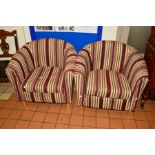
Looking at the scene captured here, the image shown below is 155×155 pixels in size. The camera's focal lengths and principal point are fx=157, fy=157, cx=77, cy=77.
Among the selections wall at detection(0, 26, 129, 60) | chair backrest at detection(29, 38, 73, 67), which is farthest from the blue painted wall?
chair backrest at detection(29, 38, 73, 67)

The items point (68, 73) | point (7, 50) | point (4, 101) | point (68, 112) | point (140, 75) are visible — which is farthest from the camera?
point (7, 50)

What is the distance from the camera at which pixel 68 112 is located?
98.3 inches

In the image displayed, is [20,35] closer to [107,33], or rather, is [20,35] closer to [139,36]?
[107,33]

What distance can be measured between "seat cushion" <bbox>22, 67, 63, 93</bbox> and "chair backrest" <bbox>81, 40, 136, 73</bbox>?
1.99 feet

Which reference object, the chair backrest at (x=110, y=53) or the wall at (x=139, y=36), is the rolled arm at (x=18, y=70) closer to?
the chair backrest at (x=110, y=53)

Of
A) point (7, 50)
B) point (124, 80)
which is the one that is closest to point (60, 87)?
point (124, 80)

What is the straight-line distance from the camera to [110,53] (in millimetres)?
2479

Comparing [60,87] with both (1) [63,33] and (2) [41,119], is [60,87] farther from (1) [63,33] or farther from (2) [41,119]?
(1) [63,33]

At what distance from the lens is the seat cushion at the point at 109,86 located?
2127mm

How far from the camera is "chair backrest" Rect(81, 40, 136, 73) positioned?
2439mm

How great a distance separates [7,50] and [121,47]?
2.06m

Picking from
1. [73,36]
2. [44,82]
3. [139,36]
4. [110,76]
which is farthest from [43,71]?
[139,36]

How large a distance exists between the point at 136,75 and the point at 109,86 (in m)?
0.38

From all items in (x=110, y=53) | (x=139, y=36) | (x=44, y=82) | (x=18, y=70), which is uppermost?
(x=139, y=36)
